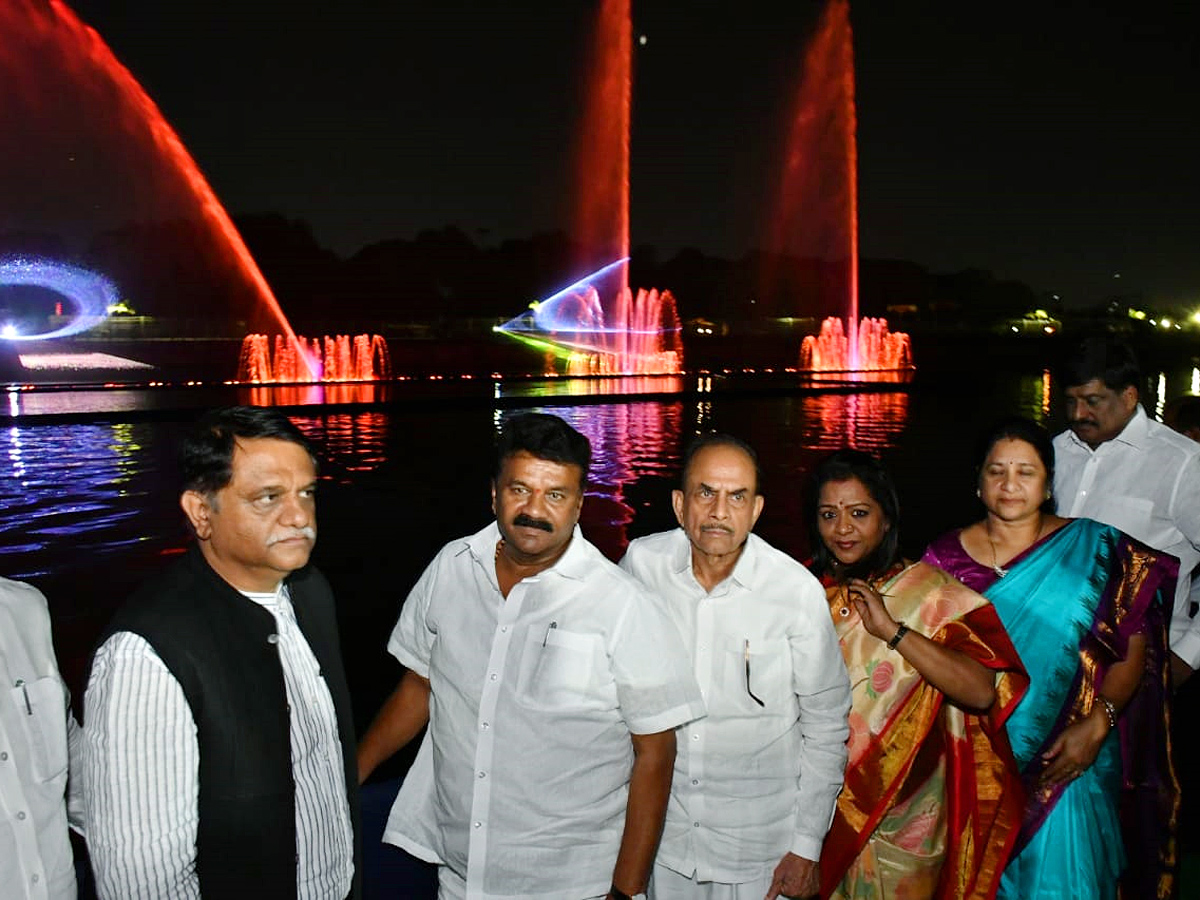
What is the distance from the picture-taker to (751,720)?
2783 millimetres

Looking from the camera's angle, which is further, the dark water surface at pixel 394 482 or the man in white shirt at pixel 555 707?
the dark water surface at pixel 394 482

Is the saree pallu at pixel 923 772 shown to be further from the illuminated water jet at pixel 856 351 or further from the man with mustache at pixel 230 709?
the illuminated water jet at pixel 856 351

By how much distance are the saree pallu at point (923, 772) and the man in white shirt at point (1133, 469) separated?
4.72 ft

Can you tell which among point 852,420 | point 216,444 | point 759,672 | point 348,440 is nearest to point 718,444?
point 759,672

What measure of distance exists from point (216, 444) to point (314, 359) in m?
39.4

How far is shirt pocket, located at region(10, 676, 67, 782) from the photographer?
83.4 inches

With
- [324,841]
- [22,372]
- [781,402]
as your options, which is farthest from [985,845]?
[22,372]

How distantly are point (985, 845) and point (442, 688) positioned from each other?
180 cm

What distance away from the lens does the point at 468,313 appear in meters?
86.6

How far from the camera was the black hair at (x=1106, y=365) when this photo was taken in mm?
4129

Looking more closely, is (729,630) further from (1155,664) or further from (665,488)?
(665,488)

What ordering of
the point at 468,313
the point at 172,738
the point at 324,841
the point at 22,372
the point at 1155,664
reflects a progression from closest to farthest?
1. the point at 172,738
2. the point at 324,841
3. the point at 1155,664
4. the point at 22,372
5. the point at 468,313

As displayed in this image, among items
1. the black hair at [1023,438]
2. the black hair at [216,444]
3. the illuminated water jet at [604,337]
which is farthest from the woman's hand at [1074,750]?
the illuminated water jet at [604,337]

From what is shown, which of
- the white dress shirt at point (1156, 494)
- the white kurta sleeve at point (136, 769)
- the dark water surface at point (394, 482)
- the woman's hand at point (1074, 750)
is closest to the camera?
the white kurta sleeve at point (136, 769)
